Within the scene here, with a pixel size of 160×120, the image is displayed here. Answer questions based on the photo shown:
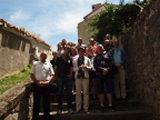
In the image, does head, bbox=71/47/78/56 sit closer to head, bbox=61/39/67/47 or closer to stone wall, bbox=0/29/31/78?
head, bbox=61/39/67/47

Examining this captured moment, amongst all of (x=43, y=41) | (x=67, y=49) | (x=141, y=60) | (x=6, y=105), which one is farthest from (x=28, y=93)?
(x=43, y=41)

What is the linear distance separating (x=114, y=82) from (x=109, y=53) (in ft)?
2.87

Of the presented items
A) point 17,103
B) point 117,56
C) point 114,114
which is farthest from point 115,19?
point 17,103

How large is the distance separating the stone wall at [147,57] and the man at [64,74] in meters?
1.99

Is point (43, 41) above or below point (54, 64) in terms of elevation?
above

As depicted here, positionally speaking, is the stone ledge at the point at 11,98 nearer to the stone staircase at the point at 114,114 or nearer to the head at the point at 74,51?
the stone staircase at the point at 114,114

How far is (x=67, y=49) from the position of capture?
11.2m

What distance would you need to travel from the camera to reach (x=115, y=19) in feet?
58.6

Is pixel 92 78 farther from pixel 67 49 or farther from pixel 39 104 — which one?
pixel 39 104

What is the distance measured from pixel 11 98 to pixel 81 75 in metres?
2.10

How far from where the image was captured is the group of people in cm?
1003

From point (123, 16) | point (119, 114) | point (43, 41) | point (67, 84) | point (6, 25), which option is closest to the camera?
point (119, 114)

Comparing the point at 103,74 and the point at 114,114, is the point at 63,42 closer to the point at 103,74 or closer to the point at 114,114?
the point at 103,74

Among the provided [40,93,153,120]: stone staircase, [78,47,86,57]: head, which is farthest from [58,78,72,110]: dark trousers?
[78,47,86,57]: head
